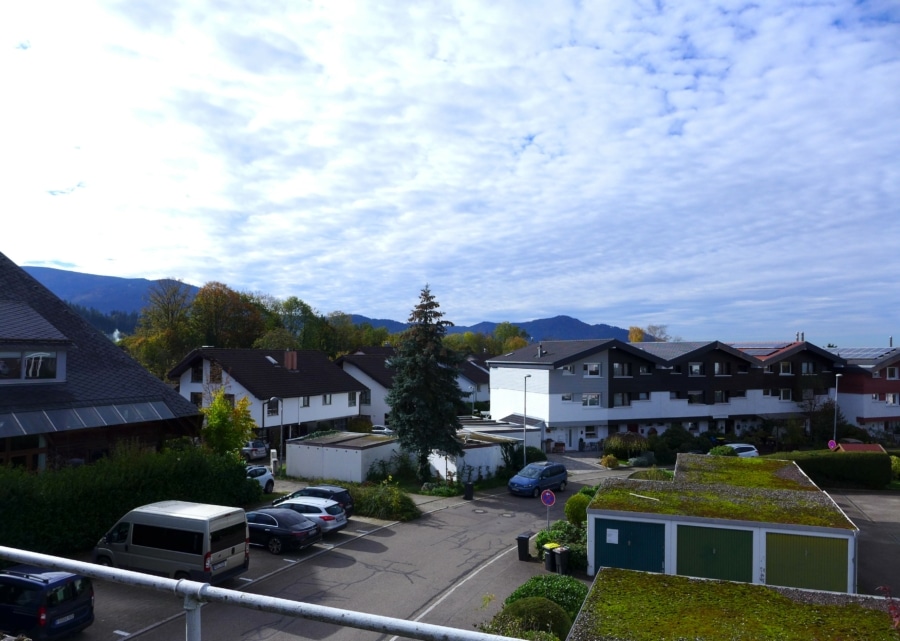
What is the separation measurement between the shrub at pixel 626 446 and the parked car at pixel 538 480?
12.3 m

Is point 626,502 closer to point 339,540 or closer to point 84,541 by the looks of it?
point 339,540

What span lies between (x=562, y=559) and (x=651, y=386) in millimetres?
35463

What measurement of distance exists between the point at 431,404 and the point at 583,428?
2021 cm

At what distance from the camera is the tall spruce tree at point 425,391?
117ft

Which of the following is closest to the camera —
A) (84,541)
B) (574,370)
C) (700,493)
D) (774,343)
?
(84,541)

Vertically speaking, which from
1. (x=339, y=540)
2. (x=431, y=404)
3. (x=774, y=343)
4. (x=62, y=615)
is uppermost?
(x=774, y=343)

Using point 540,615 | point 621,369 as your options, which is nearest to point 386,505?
point 540,615

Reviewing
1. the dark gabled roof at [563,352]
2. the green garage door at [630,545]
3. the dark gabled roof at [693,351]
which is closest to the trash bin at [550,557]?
the green garage door at [630,545]

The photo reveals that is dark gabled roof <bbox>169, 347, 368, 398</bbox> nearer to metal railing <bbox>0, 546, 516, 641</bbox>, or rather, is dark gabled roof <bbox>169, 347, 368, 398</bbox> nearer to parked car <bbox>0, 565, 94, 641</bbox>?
parked car <bbox>0, 565, 94, 641</bbox>

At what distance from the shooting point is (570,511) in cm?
2520

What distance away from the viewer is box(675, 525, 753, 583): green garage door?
1902 cm

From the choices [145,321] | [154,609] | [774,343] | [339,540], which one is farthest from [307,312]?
[154,609]

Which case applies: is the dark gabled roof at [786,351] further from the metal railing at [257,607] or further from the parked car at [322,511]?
the metal railing at [257,607]

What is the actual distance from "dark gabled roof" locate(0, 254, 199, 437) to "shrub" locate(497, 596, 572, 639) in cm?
1666
